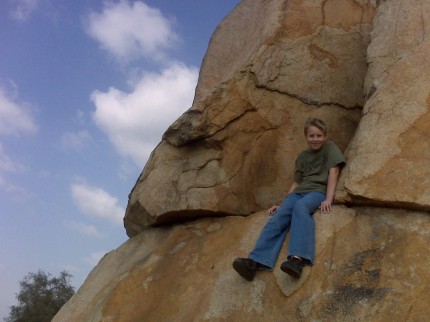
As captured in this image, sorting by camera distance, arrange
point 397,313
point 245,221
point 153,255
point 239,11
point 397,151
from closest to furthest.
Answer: point 397,313 < point 397,151 < point 245,221 < point 153,255 < point 239,11

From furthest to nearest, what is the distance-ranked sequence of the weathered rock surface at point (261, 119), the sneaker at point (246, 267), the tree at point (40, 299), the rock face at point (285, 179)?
the tree at point (40, 299) → the weathered rock surface at point (261, 119) → the sneaker at point (246, 267) → the rock face at point (285, 179)

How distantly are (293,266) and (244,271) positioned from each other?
1.91 ft

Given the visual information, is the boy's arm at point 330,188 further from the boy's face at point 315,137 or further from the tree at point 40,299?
the tree at point 40,299

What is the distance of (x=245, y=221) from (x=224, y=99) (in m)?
1.63

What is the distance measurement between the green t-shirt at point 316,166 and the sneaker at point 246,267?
942 millimetres

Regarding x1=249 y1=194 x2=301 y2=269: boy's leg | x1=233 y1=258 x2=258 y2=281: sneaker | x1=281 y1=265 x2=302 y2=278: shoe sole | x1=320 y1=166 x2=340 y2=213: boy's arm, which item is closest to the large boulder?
x1=320 y1=166 x2=340 y2=213: boy's arm

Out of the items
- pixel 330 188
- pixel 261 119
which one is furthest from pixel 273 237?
pixel 261 119

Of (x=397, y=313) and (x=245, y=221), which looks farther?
(x=245, y=221)

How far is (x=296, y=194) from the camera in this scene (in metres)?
5.44

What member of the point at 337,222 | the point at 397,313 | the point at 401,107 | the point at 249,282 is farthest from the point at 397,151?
the point at 249,282

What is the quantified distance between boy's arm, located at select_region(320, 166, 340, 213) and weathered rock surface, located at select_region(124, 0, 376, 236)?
1292mm

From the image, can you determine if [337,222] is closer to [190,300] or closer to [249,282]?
[249,282]

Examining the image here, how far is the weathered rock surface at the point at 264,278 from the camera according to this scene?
4281 millimetres

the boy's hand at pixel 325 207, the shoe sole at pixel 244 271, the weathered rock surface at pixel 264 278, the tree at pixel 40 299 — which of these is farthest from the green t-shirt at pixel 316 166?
the tree at pixel 40 299
